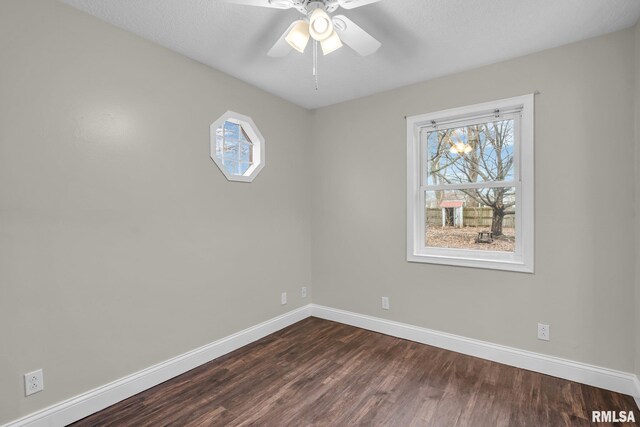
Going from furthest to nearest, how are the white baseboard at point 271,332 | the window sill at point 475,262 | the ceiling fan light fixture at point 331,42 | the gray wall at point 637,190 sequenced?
the window sill at point 475,262 → the gray wall at point 637,190 → the white baseboard at point 271,332 → the ceiling fan light fixture at point 331,42

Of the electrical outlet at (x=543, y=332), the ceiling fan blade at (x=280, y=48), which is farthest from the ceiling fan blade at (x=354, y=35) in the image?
the electrical outlet at (x=543, y=332)

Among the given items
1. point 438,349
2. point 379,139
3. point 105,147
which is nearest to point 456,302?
point 438,349

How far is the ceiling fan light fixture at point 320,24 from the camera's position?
1538 millimetres

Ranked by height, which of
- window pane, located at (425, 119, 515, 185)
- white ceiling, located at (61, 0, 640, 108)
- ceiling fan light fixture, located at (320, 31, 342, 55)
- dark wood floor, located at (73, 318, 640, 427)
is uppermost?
white ceiling, located at (61, 0, 640, 108)

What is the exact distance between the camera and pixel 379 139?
125 inches

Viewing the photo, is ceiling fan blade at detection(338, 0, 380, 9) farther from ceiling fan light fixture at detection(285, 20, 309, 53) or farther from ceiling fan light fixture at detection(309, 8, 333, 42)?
ceiling fan light fixture at detection(285, 20, 309, 53)

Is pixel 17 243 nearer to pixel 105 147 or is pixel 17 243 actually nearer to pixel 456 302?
pixel 105 147

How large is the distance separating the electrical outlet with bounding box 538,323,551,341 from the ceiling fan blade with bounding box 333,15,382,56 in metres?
2.38

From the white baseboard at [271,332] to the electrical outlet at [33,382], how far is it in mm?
128

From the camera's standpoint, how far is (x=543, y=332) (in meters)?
2.35

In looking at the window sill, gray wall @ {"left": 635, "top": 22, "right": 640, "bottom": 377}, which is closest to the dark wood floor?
gray wall @ {"left": 635, "top": 22, "right": 640, "bottom": 377}

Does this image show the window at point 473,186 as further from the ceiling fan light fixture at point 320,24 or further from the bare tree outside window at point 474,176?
the ceiling fan light fixture at point 320,24

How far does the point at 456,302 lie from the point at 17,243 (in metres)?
3.14

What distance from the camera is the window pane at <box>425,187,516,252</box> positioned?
103 inches
